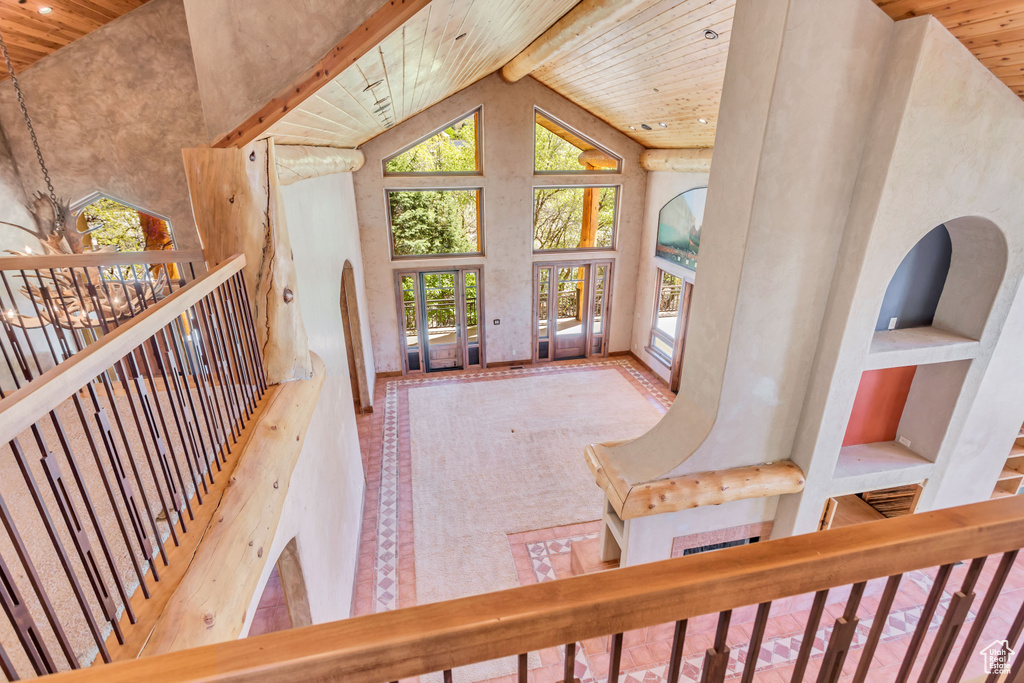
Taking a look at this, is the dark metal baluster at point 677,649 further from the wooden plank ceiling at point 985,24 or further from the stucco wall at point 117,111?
the stucco wall at point 117,111

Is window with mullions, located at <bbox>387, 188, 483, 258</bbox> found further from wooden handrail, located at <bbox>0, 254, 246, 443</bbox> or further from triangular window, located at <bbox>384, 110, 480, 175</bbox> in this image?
wooden handrail, located at <bbox>0, 254, 246, 443</bbox>

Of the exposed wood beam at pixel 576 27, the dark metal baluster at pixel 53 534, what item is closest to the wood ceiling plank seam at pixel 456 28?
the exposed wood beam at pixel 576 27

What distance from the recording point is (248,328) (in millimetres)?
2492

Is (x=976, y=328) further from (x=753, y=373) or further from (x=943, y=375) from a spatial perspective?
(x=753, y=373)

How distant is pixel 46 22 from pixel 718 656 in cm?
585

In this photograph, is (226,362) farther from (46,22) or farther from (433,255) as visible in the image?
(433,255)

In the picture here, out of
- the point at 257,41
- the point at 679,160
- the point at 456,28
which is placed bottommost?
the point at 679,160

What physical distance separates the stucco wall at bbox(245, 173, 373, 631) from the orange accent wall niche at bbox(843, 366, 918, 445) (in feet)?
12.9

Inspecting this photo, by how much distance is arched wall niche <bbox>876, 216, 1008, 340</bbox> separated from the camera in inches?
120

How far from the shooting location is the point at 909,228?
8.59 feet

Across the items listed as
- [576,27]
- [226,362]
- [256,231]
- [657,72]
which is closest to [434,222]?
[576,27]

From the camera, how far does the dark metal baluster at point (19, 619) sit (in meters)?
0.91

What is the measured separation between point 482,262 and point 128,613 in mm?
6923

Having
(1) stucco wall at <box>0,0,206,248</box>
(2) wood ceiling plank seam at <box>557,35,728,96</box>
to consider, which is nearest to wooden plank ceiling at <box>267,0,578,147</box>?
(2) wood ceiling plank seam at <box>557,35,728,96</box>
